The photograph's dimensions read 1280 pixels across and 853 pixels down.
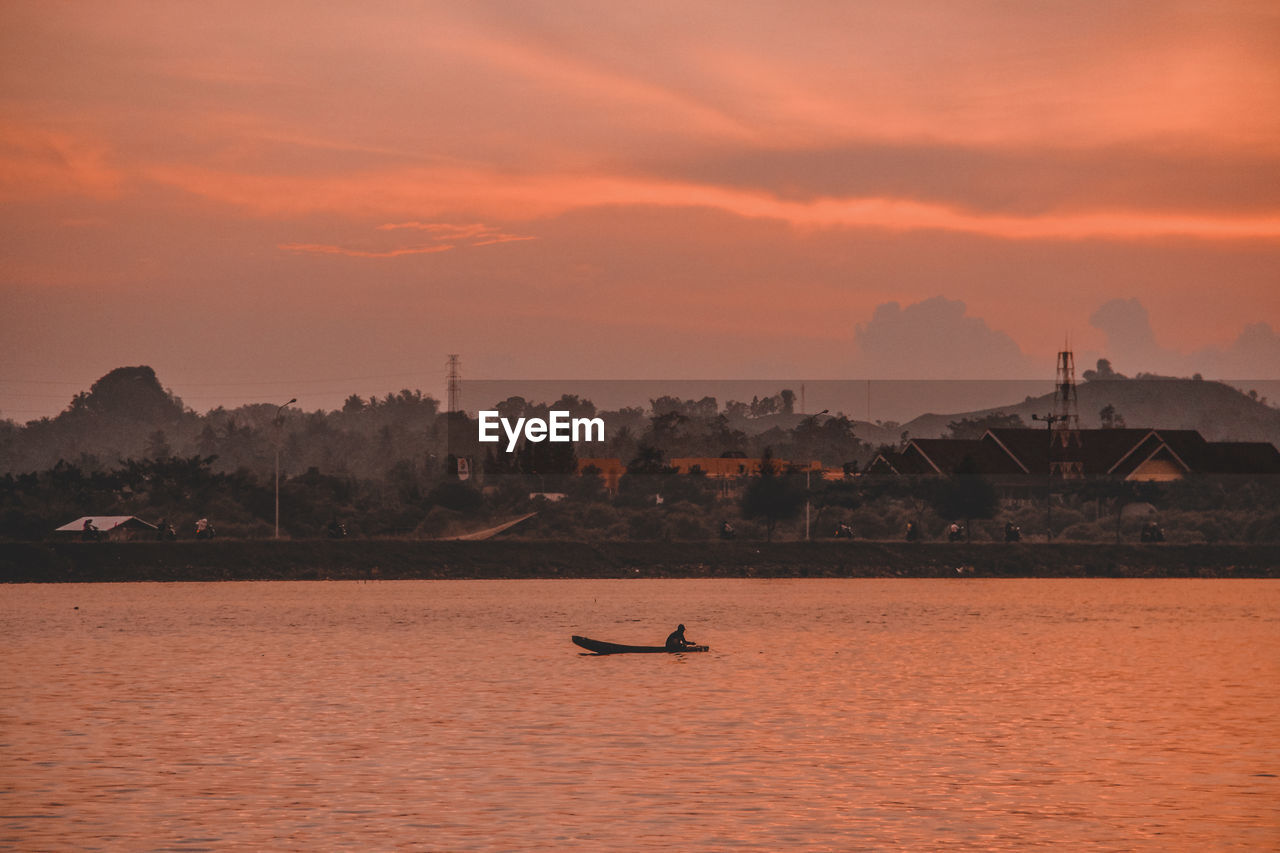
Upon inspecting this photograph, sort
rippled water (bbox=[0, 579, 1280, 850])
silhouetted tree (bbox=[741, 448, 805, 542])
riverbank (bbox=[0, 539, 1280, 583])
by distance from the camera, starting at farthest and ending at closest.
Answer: silhouetted tree (bbox=[741, 448, 805, 542]) < riverbank (bbox=[0, 539, 1280, 583]) < rippled water (bbox=[0, 579, 1280, 850])

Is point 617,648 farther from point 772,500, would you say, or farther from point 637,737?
point 772,500

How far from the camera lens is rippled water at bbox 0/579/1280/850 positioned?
29.0m

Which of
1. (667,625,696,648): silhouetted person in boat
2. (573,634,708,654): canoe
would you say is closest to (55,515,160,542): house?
(573,634,708,654): canoe

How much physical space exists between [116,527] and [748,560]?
60123mm

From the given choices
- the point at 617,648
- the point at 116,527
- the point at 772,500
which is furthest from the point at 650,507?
the point at 617,648

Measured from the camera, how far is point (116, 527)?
150500 mm

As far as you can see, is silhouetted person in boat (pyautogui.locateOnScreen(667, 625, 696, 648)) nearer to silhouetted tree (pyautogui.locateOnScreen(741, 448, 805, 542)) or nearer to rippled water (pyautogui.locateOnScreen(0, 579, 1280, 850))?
rippled water (pyautogui.locateOnScreen(0, 579, 1280, 850))

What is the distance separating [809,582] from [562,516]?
2938 cm

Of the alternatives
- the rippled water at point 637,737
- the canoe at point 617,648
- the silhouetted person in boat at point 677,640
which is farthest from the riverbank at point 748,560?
the silhouetted person in boat at point 677,640

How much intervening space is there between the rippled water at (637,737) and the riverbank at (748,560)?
53.8 metres

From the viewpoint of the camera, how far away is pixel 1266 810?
3064 centimetres

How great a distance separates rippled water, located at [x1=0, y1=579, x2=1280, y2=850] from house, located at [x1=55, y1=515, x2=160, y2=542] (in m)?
57.4

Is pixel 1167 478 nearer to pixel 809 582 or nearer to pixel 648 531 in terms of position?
pixel 809 582

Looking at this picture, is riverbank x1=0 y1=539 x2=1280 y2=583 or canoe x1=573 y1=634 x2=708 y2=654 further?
riverbank x1=0 y1=539 x2=1280 y2=583
